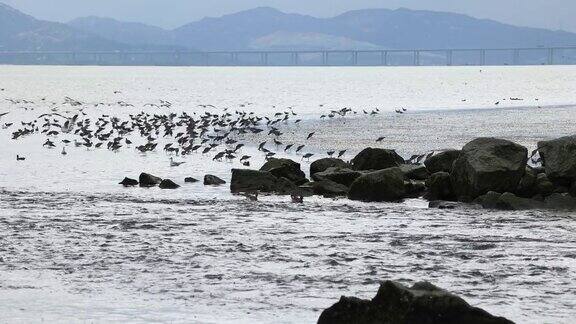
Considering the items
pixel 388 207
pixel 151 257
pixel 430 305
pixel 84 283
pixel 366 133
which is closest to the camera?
pixel 430 305

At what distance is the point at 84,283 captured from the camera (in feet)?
38.5

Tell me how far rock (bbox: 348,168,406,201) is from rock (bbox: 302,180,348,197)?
0.38m

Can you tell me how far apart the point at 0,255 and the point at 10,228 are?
231 cm

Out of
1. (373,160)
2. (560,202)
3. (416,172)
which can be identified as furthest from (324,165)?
(560,202)

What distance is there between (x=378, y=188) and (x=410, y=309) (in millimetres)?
10824

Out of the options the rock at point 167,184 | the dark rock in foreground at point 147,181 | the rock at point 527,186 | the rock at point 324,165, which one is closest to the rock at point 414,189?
the rock at point 527,186

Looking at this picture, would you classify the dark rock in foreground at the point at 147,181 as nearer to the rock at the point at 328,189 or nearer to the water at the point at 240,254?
the water at the point at 240,254

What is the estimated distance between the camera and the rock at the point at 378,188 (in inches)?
760

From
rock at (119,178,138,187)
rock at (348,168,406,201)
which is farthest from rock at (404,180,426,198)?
rock at (119,178,138,187)

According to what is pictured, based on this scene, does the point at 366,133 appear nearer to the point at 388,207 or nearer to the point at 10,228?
the point at 388,207

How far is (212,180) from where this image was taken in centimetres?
2197

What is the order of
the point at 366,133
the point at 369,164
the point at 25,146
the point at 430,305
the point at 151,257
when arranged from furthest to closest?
the point at 366,133 → the point at 25,146 → the point at 369,164 → the point at 151,257 → the point at 430,305

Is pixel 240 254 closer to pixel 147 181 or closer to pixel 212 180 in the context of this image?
pixel 147 181

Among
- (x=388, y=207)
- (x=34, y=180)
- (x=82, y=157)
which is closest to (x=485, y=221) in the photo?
(x=388, y=207)
